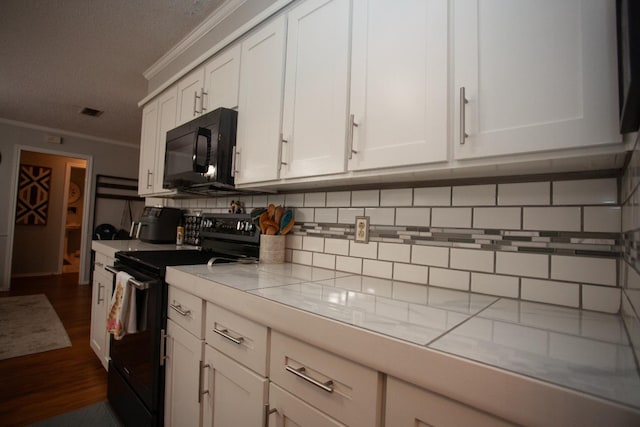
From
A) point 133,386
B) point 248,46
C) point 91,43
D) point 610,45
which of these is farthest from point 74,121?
point 610,45

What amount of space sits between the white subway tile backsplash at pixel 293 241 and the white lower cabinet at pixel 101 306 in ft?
4.17

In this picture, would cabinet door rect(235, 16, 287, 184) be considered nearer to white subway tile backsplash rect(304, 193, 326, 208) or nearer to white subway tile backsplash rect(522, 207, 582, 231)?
white subway tile backsplash rect(304, 193, 326, 208)

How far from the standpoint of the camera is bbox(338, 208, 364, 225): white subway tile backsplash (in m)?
1.40

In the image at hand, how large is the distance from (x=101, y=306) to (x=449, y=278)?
7.84ft

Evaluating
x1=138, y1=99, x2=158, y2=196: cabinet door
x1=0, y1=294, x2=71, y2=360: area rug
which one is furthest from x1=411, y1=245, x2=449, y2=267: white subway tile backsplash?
x1=0, y1=294, x2=71, y2=360: area rug

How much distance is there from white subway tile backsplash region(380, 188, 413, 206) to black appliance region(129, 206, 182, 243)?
6.64 ft

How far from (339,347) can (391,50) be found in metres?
0.96

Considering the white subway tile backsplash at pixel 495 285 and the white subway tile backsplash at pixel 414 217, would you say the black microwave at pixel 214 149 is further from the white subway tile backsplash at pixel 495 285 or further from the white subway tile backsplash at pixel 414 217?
the white subway tile backsplash at pixel 495 285

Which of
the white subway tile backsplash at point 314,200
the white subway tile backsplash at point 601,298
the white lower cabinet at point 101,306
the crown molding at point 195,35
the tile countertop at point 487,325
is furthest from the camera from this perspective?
the white lower cabinet at point 101,306

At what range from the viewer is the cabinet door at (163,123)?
2345 mm

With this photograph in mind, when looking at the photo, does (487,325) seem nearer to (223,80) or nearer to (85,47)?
(223,80)

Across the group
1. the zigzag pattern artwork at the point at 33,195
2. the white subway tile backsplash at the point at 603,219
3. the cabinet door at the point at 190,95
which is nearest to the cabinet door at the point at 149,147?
the cabinet door at the point at 190,95

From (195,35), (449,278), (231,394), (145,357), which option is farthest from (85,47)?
(449,278)

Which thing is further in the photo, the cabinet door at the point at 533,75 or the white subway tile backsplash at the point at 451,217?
the white subway tile backsplash at the point at 451,217
